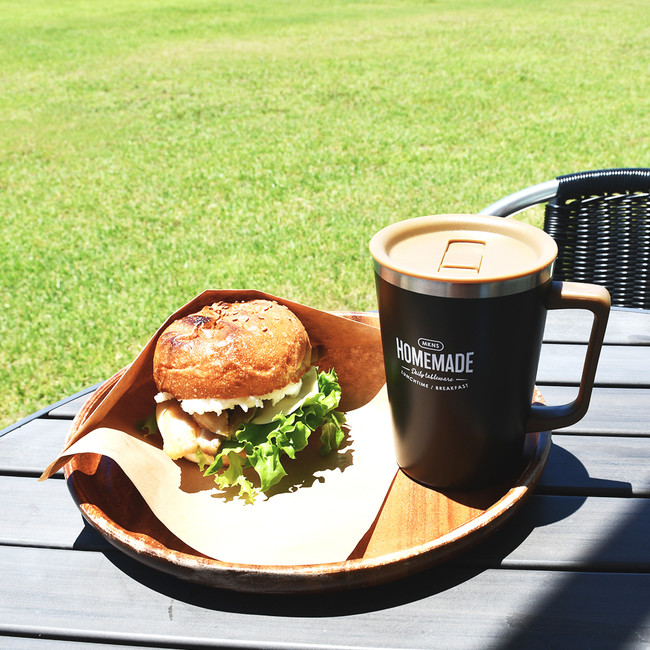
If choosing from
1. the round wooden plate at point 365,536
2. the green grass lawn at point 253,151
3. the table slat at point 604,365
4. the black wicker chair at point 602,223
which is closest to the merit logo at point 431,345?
the round wooden plate at point 365,536

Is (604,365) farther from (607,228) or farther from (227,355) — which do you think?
(227,355)

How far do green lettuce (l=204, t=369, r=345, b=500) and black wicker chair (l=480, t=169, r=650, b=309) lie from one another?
1.16 metres

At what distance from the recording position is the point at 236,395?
146 cm

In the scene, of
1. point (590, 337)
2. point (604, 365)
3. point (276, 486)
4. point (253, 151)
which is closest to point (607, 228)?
point (604, 365)

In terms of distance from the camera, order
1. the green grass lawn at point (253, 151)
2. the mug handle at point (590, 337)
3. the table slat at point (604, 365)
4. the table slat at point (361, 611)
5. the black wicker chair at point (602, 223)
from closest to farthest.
→ the table slat at point (361, 611) < the mug handle at point (590, 337) < the table slat at point (604, 365) < the black wicker chair at point (602, 223) < the green grass lawn at point (253, 151)

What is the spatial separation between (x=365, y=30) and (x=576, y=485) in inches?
617

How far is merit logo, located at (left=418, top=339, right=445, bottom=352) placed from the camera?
1.10 metres

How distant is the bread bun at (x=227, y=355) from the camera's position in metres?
1.43

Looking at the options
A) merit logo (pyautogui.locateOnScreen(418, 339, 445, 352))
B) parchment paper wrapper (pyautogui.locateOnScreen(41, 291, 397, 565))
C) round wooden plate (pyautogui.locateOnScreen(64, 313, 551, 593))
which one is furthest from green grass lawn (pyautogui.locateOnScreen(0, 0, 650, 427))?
merit logo (pyautogui.locateOnScreen(418, 339, 445, 352))

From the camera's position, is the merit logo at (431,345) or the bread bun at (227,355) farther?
the bread bun at (227,355)

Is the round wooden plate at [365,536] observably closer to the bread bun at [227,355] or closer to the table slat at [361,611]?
the table slat at [361,611]

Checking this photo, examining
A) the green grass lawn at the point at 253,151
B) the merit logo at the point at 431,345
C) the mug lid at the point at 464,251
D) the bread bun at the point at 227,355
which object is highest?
the mug lid at the point at 464,251

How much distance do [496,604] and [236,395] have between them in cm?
67

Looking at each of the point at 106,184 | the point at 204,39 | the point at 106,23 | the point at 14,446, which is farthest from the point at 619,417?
the point at 106,23
